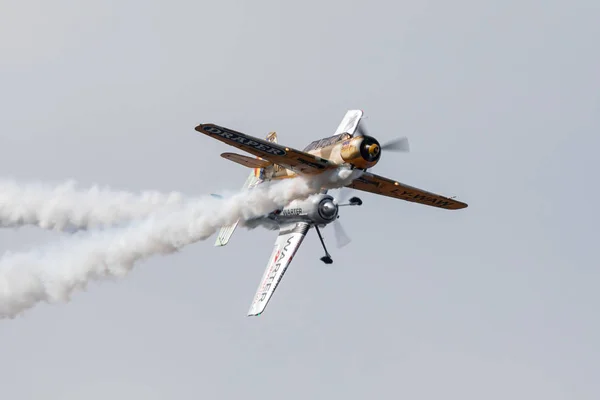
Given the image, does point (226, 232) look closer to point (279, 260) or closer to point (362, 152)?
point (279, 260)

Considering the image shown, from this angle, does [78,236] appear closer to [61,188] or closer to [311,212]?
[61,188]

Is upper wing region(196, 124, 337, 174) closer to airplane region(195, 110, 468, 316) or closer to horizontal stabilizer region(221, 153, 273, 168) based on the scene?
airplane region(195, 110, 468, 316)

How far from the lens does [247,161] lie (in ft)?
160

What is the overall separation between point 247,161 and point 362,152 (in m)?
6.45

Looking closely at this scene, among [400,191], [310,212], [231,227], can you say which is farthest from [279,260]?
[400,191]

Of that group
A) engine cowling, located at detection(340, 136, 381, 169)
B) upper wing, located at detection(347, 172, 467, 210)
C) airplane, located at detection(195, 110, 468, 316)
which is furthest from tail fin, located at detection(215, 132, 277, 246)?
engine cowling, located at detection(340, 136, 381, 169)

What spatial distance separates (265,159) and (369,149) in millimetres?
4110

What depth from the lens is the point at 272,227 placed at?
51.1m

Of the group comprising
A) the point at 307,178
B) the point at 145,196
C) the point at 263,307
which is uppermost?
the point at 145,196

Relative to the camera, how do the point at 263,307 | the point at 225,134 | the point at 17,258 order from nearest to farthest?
the point at 225,134, the point at 263,307, the point at 17,258

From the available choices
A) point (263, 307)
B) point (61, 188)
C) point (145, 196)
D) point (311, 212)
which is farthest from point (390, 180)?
point (61, 188)

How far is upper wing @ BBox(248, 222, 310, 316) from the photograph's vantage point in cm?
4759

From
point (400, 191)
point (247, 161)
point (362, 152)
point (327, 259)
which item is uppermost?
point (247, 161)

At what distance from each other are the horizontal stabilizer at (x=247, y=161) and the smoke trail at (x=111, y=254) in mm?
795
